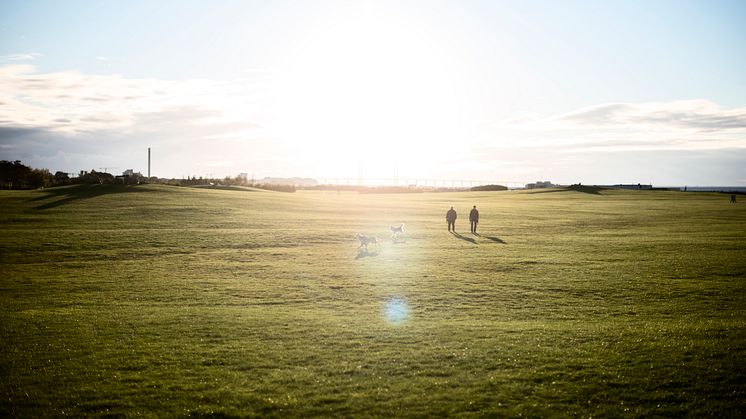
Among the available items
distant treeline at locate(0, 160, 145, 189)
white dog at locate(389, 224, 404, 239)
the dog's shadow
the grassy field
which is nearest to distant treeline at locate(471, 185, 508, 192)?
distant treeline at locate(0, 160, 145, 189)

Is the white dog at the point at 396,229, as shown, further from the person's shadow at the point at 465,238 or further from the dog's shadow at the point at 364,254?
the dog's shadow at the point at 364,254

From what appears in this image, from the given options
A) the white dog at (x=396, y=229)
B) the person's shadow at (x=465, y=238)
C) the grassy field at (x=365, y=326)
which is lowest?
the grassy field at (x=365, y=326)

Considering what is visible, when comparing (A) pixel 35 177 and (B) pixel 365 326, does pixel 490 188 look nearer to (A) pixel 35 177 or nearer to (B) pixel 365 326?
(A) pixel 35 177

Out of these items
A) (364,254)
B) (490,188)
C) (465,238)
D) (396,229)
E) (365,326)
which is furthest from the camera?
(490,188)

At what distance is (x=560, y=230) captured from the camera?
5297 centimetres

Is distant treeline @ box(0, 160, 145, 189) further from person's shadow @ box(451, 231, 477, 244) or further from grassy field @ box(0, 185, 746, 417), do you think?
person's shadow @ box(451, 231, 477, 244)

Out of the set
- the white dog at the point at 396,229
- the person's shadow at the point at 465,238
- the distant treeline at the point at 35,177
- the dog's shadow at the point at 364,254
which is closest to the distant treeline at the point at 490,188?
the distant treeline at the point at 35,177

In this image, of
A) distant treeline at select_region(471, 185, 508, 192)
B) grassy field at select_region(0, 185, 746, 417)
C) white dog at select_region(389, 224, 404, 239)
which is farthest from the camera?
distant treeline at select_region(471, 185, 508, 192)

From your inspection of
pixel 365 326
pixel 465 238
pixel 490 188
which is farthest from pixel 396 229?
pixel 490 188

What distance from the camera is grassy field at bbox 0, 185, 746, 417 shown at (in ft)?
43.2

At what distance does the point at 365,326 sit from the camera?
19.0m

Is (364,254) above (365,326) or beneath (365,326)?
above

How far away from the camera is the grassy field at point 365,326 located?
1316 centimetres

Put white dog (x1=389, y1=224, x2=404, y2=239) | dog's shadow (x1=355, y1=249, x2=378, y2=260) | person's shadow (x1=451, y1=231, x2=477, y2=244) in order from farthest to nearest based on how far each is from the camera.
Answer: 1. white dog (x1=389, y1=224, x2=404, y2=239)
2. person's shadow (x1=451, y1=231, x2=477, y2=244)
3. dog's shadow (x1=355, y1=249, x2=378, y2=260)
